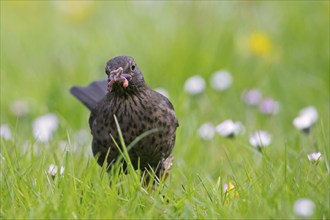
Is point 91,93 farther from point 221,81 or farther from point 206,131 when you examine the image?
point 221,81

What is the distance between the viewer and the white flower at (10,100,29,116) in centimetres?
652

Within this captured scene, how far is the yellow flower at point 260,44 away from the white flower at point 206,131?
142 cm

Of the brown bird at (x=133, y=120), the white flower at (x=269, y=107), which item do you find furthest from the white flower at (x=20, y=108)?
the brown bird at (x=133, y=120)

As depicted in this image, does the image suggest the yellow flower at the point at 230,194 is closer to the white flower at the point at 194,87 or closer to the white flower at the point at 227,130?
the white flower at the point at 227,130

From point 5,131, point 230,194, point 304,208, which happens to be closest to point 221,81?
point 5,131

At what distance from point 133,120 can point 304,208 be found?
1.22 metres

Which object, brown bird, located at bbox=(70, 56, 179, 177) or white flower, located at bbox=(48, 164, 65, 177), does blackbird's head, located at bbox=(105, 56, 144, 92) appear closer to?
brown bird, located at bbox=(70, 56, 179, 177)

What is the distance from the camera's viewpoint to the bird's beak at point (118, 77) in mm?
4275

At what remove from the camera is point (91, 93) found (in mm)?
5352

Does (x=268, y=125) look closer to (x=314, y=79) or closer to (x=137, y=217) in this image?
(x=314, y=79)

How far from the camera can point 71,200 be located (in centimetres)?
377

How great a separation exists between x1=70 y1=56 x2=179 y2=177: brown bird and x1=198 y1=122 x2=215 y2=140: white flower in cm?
110

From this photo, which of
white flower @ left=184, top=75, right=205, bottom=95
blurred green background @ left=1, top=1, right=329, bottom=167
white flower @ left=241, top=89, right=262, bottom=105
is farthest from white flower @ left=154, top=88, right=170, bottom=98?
white flower @ left=241, top=89, right=262, bottom=105

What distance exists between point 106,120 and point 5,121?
236 cm
